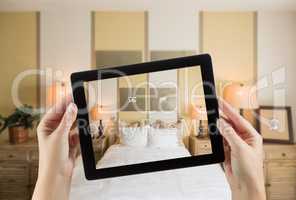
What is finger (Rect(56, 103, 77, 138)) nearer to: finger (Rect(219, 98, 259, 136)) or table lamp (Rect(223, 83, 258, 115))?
finger (Rect(219, 98, 259, 136))

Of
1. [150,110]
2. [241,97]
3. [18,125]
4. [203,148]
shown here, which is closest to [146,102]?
[150,110]

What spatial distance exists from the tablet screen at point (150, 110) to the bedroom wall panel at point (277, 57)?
224cm

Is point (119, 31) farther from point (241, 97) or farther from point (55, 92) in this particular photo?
point (241, 97)

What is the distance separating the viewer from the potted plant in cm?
266

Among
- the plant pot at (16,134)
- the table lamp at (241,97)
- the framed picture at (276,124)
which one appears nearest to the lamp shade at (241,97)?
the table lamp at (241,97)

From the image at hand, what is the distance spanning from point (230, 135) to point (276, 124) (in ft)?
8.16

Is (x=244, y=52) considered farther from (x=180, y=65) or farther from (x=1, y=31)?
(x=1, y=31)

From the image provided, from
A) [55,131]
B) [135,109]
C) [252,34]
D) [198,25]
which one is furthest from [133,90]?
[252,34]

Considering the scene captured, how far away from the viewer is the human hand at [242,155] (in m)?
0.58

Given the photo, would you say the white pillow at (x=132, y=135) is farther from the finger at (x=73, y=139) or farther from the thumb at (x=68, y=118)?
the thumb at (x=68, y=118)

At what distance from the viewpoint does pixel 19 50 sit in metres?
2.92

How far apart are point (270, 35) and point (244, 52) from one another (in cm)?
38

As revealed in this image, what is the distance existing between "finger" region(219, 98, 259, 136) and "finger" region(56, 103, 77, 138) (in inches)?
14.7

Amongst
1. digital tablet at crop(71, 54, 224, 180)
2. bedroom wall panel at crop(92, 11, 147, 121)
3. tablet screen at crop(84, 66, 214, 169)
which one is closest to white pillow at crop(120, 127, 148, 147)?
tablet screen at crop(84, 66, 214, 169)
